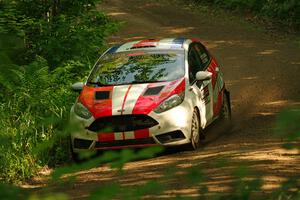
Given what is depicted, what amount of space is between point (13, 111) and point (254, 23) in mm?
17296

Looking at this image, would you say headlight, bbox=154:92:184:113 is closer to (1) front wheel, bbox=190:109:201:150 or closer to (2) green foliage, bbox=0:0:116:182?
(1) front wheel, bbox=190:109:201:150

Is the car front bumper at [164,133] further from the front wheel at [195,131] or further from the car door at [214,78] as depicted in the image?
the car door at [214,78]

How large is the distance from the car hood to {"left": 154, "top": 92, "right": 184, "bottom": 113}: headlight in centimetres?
5

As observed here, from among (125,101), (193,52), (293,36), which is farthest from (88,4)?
(293,36)

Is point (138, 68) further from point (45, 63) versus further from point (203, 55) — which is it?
point (45, 63)

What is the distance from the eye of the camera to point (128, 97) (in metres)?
8.92

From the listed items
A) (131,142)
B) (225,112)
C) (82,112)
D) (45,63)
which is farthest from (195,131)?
(45,63)

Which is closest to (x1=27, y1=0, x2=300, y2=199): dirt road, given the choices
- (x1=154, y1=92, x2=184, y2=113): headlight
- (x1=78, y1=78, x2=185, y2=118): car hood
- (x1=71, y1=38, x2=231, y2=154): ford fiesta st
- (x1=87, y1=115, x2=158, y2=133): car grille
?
(x1=71, y1=38, x2=231, y2=154): ford fiesta st

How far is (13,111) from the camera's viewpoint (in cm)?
973

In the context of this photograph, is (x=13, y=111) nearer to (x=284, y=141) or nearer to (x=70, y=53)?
(x=70, y=53)

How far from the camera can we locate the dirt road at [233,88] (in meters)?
3.26

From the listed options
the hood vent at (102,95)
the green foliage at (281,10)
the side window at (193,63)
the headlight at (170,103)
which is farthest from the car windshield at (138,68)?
the green foliage at (281,10)

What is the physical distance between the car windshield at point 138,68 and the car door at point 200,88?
234 millimetres

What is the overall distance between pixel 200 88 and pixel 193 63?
0.55 meters
